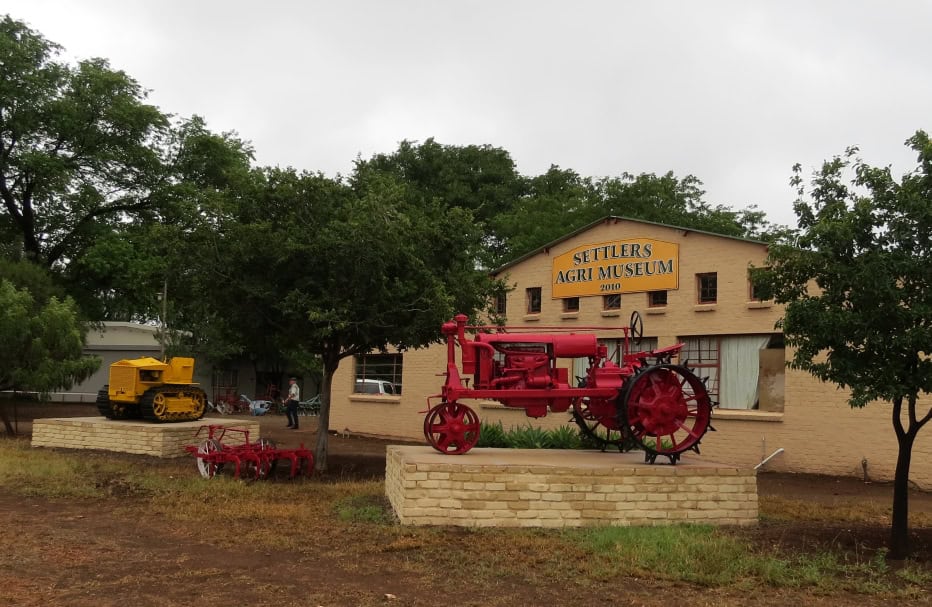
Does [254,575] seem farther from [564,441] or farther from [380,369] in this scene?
[380,369]

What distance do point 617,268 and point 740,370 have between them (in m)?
3.58

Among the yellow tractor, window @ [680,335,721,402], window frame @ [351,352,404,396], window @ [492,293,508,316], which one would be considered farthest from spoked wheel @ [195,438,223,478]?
window frame @ [351,352,404,396]

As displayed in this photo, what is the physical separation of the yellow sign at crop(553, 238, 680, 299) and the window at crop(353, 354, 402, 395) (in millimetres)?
6203

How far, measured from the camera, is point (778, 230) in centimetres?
862

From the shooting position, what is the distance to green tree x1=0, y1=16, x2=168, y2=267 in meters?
29.2

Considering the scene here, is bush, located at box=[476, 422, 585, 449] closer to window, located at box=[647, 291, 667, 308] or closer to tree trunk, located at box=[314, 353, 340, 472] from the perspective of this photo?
tree trunk, located at box=[314, 353, 340, 472]

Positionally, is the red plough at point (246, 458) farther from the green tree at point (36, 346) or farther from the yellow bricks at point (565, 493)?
the green tree at point (36, 346)

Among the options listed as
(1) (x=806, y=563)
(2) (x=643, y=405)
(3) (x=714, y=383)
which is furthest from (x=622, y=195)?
(1) (x=806, y=563)

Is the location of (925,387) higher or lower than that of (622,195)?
lower

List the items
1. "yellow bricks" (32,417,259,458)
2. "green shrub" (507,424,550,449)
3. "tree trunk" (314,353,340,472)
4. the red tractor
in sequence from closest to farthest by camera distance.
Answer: the red tractor, "green shrub" (507,424,550,449), "tree trunk" (314,353,340,472), "yellow bricks" (32,417,259,458)

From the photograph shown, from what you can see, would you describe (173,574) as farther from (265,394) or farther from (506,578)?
(265,394)

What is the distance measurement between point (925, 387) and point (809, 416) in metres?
8.52

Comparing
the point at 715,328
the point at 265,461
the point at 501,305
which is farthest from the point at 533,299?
the point at 265,461

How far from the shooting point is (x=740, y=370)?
16.5 m
